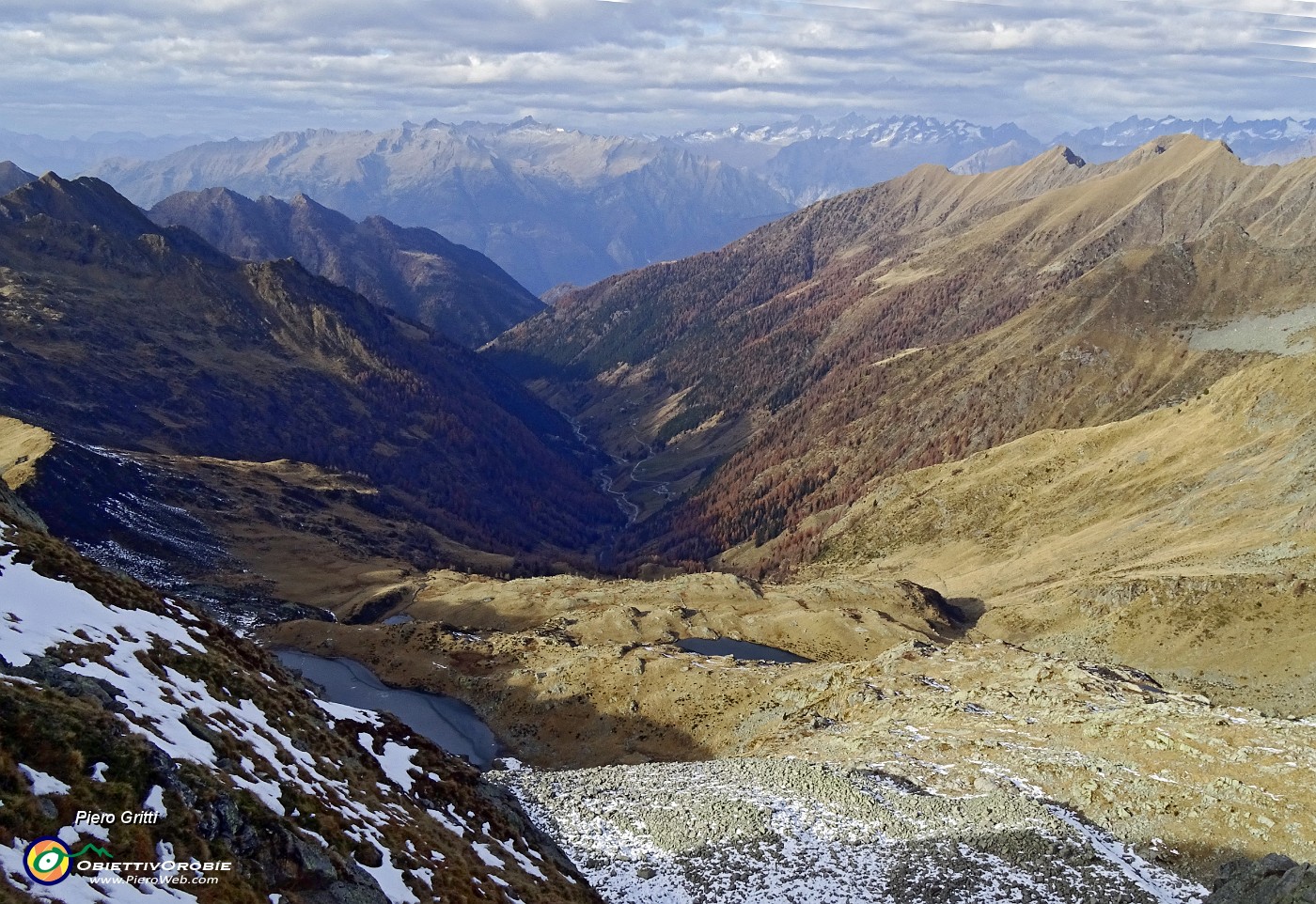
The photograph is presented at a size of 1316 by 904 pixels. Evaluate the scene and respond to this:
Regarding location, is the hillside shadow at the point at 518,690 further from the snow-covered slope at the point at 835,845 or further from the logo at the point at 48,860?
the logo at the point at 48,860

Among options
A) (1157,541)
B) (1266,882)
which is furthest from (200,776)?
(1157,541)

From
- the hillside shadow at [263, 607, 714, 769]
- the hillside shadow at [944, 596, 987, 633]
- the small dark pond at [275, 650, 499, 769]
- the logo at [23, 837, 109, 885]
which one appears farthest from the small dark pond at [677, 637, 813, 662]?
the logo at [23, 837, 109, 885]

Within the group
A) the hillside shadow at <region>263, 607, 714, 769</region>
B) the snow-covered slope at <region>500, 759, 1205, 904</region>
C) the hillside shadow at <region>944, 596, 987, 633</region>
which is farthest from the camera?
the hillside shadow at <region>944, 596, 987, 633</region>

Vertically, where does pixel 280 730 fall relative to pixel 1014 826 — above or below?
above

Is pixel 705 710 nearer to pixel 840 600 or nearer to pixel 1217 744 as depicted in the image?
pixel 1217 744

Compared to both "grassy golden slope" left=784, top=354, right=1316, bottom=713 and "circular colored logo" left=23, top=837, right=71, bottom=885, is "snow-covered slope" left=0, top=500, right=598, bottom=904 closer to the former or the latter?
"circular colored logo" left=23, top=837, right=71, bottom=885

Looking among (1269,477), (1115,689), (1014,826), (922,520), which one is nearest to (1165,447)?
(1269,477)

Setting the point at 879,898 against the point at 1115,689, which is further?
the point at 1115,689
